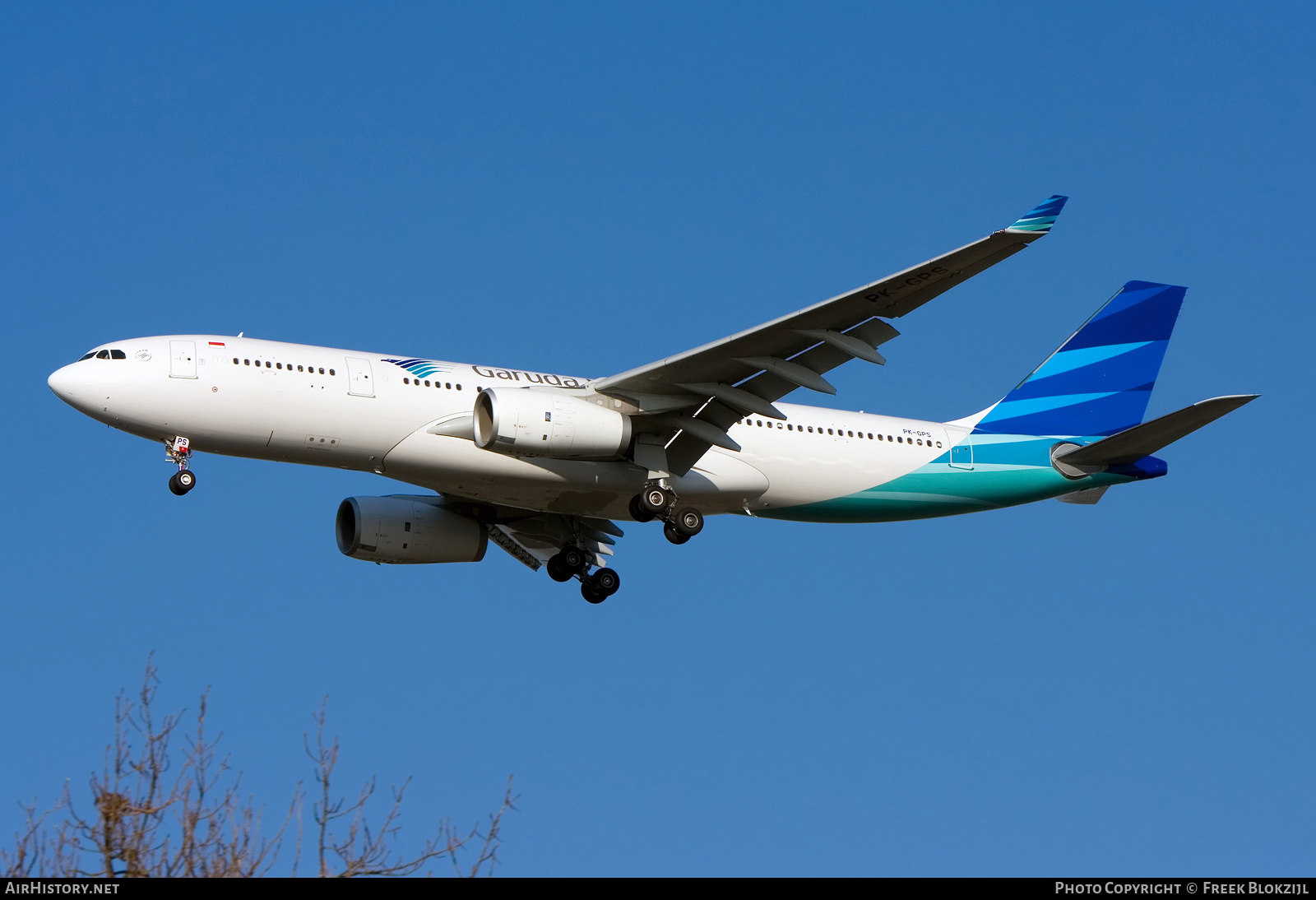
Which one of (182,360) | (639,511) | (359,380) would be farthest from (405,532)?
(182,360)

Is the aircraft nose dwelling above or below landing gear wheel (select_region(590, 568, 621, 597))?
above

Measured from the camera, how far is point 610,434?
27234 millimetres

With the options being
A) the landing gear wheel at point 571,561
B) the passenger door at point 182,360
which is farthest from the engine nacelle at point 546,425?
the landing gear wheel at point 571,561

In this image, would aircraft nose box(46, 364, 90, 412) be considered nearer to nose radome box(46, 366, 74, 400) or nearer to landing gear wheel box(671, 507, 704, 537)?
nose radome box(46, 366, 74, 400)

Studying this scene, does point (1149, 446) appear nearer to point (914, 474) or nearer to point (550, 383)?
point (914, 474)

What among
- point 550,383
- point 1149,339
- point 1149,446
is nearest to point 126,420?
point 550,383

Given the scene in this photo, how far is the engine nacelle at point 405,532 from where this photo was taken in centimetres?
3152

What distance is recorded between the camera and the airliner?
2627 centimetres

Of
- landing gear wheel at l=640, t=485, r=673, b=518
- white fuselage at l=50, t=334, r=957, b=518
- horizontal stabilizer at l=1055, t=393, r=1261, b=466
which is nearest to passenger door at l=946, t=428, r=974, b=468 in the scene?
horizontal stabilizer at l=1055, t=393, r=1261, b=466

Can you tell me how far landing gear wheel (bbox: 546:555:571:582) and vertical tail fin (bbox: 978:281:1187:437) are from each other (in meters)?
9.79
